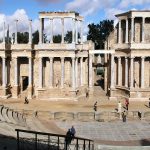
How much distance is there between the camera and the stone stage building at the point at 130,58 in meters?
44.0

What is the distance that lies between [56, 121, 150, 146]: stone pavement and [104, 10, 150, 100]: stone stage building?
11859 mm

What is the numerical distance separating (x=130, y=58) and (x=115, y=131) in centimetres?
1599

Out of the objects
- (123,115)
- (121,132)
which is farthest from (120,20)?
(121,132)

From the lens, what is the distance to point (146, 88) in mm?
44594

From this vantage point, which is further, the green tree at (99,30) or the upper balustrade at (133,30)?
the green tree at (99,30)

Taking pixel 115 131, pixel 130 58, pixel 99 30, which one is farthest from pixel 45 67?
pixel 99 30

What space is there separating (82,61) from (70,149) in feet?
93.2

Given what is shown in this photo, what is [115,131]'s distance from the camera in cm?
3016

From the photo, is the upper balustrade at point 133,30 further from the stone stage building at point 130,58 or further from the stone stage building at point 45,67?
the stone stage building at point 45,67

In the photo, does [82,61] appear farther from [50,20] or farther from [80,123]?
[80,123]

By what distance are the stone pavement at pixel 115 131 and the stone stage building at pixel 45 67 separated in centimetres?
1224

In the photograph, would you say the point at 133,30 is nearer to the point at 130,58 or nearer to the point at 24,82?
the point at 130,58

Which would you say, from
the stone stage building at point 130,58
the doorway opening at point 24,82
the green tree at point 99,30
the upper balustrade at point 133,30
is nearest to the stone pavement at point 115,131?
the stone stage building at point 130,58

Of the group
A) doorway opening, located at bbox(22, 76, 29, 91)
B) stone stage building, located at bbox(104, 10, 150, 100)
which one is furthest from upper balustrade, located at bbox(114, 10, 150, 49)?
doorway opening, located at bbox(22, 76, 29, 91)
